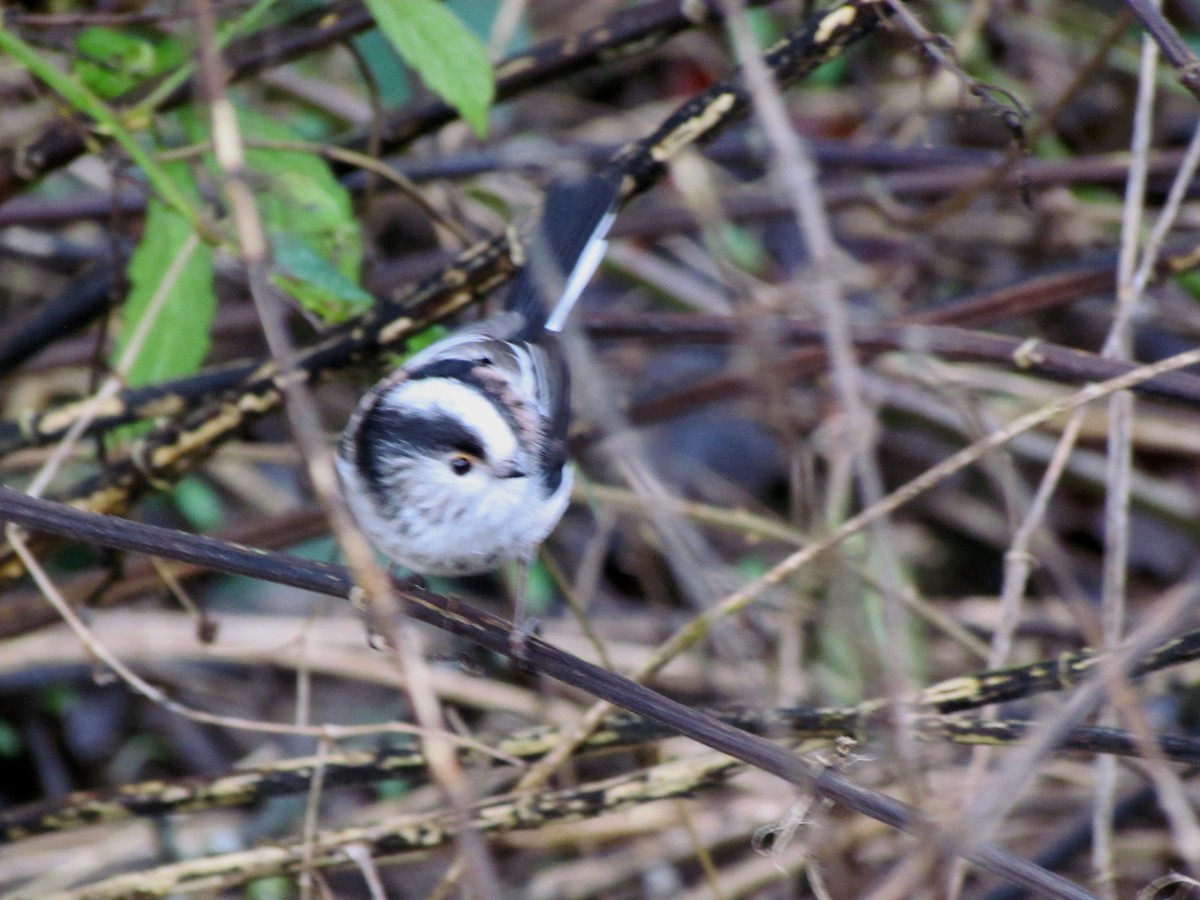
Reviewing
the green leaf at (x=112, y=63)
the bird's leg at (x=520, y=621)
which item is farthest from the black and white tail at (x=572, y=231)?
the green leaf at (x=112, y=63)

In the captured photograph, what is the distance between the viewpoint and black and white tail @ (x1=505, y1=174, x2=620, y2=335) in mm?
2414

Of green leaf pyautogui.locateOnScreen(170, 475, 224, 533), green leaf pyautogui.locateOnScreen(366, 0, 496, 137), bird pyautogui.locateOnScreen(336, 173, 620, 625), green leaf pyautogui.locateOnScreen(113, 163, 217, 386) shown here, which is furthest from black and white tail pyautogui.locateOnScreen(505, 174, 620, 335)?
green leaf pyautogui.locateOnScreen(170, 475, 224, 533)

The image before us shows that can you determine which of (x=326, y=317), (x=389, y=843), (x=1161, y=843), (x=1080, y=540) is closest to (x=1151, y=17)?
(x=326, y=317)

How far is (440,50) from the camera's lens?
6.93 feet

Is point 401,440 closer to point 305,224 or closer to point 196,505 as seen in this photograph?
point 305,224

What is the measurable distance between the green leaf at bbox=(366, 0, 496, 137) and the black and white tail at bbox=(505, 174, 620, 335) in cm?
27

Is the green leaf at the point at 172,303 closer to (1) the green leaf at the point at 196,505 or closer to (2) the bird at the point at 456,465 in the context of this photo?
(2) the bird at the point at 456,465

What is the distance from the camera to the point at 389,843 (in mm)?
2311

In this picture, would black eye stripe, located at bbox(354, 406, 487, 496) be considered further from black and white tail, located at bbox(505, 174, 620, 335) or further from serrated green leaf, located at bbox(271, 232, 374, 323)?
black and white tail, located at bbox(505, 174, 620, 335)

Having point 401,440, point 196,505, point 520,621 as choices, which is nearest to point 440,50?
point 401,440

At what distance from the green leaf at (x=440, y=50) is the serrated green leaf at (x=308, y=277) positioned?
0.33 m

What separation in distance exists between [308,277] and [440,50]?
16.2 inches

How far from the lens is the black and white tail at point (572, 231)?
241 cm

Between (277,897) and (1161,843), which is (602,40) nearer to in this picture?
(277,897)
